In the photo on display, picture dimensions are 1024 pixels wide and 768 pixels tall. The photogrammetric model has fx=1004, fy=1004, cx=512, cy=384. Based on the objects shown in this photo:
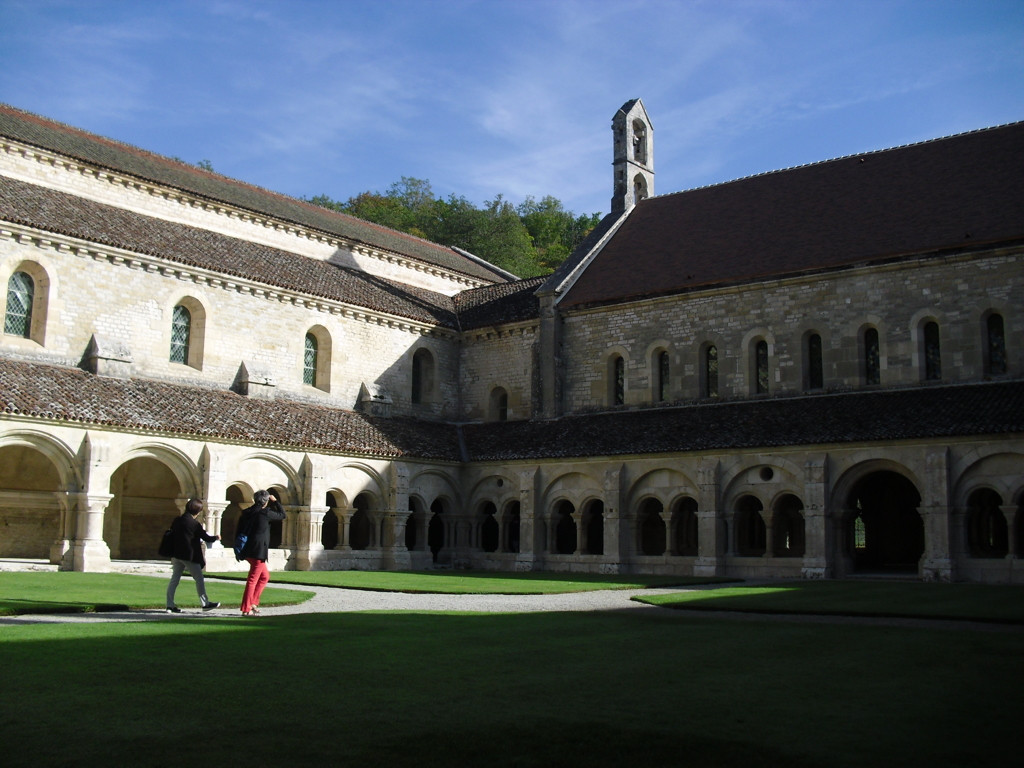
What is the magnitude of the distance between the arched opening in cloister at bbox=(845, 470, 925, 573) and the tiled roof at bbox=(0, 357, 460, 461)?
46.4 feet

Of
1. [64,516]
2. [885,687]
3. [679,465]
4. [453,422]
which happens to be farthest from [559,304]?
[885,687]

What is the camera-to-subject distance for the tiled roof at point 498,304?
39.1 meters

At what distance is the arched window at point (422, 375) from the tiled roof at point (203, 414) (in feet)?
9.10

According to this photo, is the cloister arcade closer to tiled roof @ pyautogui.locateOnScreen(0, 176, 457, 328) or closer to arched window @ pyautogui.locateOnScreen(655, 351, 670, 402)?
arched window @ pyautogui.locateOnScreen(655, 351, 670, 402)

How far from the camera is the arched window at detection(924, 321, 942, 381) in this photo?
29.4 m

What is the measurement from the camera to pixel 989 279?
93.1 ft

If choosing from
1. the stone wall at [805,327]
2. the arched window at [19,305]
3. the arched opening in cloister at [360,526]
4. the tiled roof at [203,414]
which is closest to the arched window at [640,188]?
→ the stone wall at [805,327]

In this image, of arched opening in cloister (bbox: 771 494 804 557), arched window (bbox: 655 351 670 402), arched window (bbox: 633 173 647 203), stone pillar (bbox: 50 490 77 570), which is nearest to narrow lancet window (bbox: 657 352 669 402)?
arched window (bbox: 655 351 670 402)

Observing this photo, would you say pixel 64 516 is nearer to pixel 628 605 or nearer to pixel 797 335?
pixel 628 605

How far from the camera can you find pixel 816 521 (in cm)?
2764

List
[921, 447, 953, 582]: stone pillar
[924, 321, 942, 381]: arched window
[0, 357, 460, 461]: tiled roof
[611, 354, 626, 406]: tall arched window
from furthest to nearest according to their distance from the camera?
1. [611, 354, 626, 406]: tall arched window
2. [924, 321, 942, 381]: arched window
3. [921, 447, 953, 582]: stone pillar
4. [0, 357, 460, 461]: tiled roof

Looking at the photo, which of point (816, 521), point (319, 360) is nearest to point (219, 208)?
point (319, 360)

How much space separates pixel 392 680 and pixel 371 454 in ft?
79.3

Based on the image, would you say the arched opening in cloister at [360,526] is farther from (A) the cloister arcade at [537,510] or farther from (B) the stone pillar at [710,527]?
(B) the stone pillar at [710,527]
